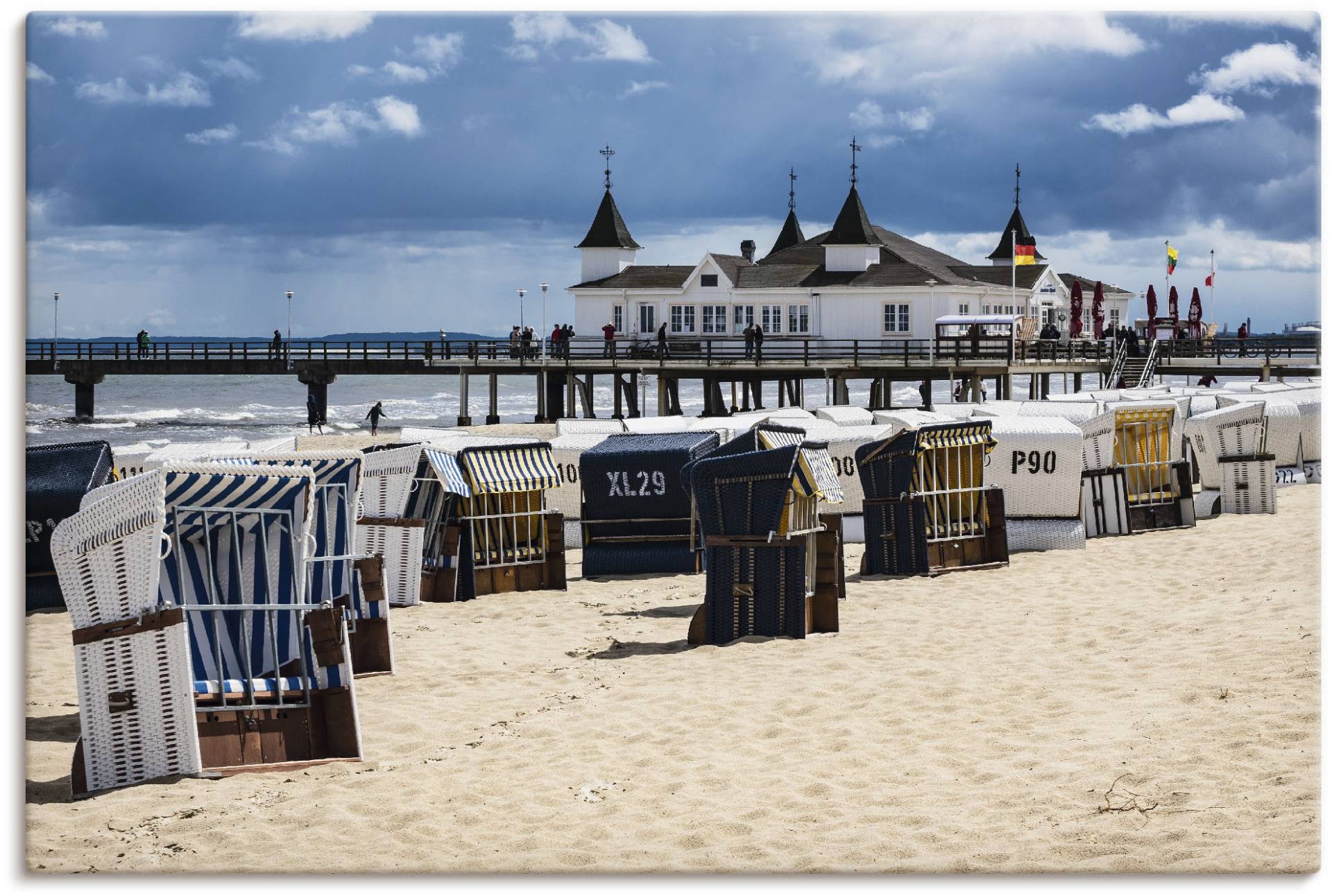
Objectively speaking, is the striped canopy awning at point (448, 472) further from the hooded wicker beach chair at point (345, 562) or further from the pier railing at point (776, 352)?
the pier railing at point (776, 352)

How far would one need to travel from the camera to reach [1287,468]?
18344 mm

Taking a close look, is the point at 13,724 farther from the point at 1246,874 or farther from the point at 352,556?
the point at 1246,874

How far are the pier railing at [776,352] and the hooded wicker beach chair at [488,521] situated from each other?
25.5 meters

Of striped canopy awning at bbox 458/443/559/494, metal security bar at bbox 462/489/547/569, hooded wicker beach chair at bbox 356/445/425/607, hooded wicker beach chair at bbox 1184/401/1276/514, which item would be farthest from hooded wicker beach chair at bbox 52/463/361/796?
hooded wicker beach chair at bbox 1184/401/1276/514

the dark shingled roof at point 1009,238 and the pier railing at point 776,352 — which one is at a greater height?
the dark shingled roof at point 1009,238

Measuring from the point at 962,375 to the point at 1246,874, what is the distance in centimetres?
A: 3354

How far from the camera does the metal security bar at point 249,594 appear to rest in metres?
6.62

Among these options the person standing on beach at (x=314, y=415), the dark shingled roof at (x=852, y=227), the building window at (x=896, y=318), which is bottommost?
the person standing on beach at (x=314, y=415)

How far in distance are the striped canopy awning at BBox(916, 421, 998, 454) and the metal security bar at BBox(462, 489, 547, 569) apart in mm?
3286

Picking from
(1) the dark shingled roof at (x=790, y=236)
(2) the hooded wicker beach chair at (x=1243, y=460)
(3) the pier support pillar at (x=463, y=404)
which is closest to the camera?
(2) the hooded wicker beach chair at (x=1243, y=460)

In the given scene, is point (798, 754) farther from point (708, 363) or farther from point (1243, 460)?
point (708, 363)

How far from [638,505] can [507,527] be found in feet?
4.07

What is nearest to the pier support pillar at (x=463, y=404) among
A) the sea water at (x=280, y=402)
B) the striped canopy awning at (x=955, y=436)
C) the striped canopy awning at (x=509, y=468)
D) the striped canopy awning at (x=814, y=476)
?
the sea water at (x=280, y=402)

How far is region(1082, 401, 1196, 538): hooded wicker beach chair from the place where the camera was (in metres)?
14.8
